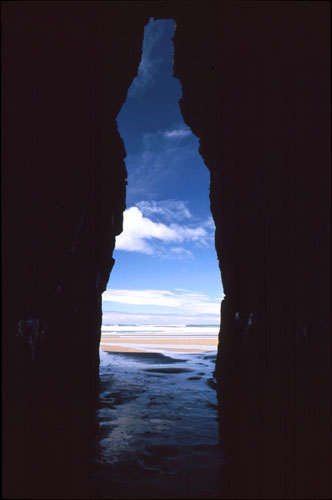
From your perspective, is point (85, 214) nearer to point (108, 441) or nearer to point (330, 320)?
point (108, 441)

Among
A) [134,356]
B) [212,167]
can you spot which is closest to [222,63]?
[212,167]

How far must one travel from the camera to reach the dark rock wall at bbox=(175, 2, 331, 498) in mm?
5781

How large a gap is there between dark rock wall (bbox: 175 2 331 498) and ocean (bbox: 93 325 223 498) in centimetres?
52

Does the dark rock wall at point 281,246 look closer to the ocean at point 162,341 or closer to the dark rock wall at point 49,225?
the dark rock wall at point 49,225

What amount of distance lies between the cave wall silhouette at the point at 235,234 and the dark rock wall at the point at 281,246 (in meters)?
0.03

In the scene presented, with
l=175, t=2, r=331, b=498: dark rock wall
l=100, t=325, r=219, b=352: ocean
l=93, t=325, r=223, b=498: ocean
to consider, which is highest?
l=175, t=2, r=331, b=498: dark rock wall

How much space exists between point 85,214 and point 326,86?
6.49 metres

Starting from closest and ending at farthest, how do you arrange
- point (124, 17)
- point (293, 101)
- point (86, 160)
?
point (293, 101), point (86, 160), point (124, 17)

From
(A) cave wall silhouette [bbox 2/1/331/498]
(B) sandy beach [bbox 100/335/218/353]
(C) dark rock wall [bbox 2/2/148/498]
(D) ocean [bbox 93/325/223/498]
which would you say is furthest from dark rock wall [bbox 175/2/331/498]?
(B) sandy beach [bbox 100/335/218/353]

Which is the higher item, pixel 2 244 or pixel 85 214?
pixel 85 214

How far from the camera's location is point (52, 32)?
662 cm

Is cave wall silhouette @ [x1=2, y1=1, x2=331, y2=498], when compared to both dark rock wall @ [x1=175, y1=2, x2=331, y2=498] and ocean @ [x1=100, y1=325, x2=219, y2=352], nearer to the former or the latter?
dark rock wall @ [x1=175, y1=2, x2=331, y2=498]

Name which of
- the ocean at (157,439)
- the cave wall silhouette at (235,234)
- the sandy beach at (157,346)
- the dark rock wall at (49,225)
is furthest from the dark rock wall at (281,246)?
the sandy beach at (157,346)

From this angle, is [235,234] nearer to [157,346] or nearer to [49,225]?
[49,225]
